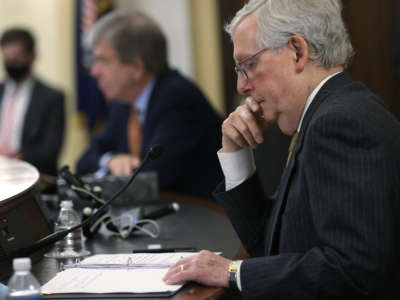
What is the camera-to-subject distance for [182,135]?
2.99 m

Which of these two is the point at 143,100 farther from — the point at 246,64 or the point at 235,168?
the point at 246,64

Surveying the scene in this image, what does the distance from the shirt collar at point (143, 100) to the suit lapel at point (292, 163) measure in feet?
5.90

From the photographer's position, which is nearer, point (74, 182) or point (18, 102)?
point (74, 182)

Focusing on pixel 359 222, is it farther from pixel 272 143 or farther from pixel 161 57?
pixel 161 57

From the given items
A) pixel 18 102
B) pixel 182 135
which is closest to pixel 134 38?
pixel 182 135

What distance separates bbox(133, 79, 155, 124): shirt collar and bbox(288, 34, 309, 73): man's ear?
69.9 inches

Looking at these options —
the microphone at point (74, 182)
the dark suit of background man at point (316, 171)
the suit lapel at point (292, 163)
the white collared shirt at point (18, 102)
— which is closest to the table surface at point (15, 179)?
the microphone at point (74, 182)

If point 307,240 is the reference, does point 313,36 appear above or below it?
above

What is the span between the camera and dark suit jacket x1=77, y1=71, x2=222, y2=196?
2904 millimetres

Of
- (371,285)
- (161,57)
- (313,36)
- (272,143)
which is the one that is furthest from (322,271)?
(161,57)

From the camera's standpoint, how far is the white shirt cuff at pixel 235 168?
1813mm

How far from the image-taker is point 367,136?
1.27m

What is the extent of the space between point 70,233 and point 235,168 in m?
0.48

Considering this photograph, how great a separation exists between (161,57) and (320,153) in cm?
211
